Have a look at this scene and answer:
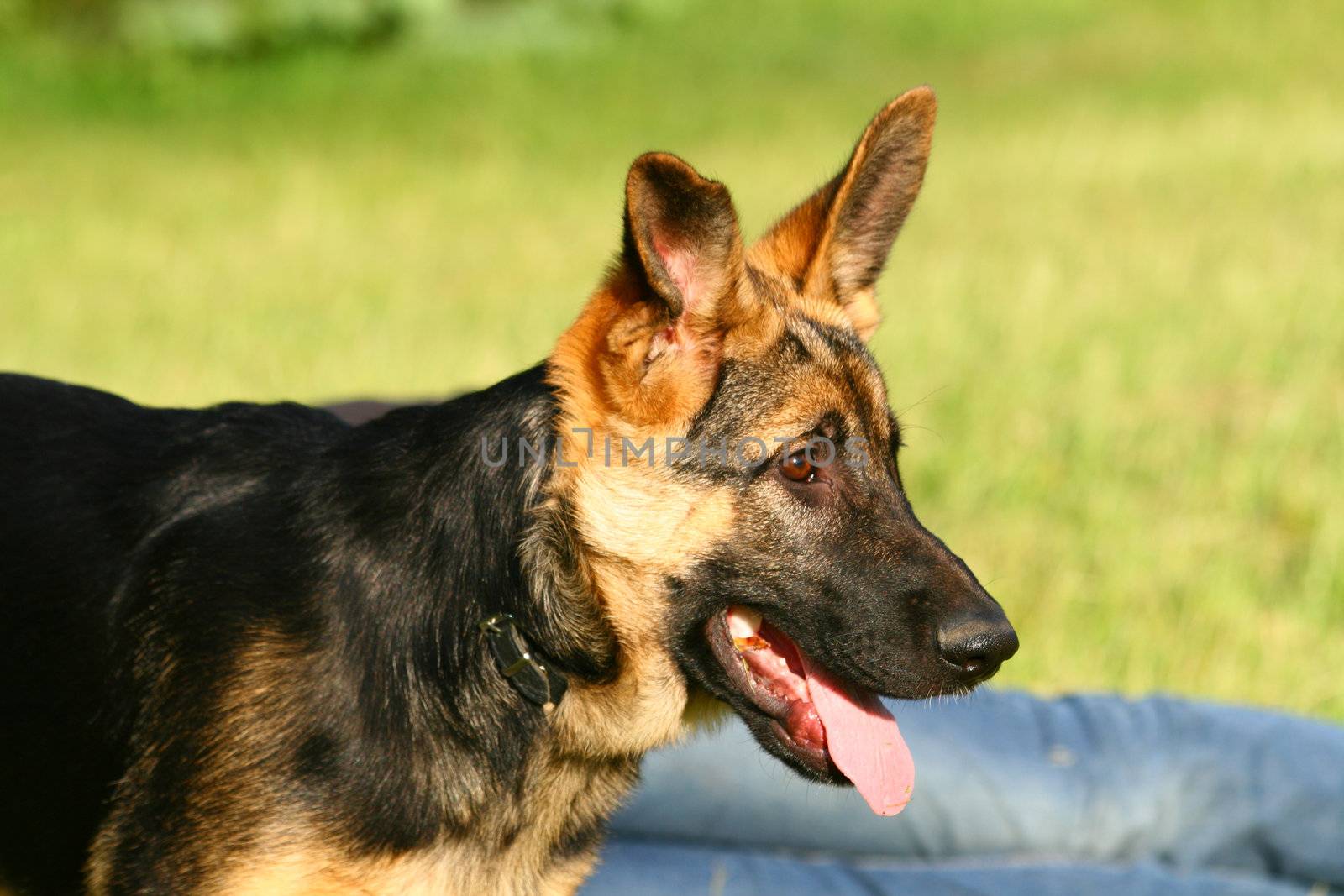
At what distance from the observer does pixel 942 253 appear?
1491 cm

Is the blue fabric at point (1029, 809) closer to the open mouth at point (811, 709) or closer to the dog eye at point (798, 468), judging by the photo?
the open mouth at point (811, 709)

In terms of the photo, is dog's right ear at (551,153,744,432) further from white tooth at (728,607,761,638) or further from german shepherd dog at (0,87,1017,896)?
white tooth at (728,607,761,638)

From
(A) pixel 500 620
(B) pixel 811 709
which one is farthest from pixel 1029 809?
(A) pixel 500 620

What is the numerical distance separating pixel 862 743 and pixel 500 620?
0.98 metres

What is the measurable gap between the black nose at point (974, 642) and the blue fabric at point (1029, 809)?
188 centimetres

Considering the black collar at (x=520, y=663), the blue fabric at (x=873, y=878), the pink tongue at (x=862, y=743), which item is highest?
the black collar at (x=520, y=663)

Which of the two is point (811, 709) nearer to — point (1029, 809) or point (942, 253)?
point (1029, 809)

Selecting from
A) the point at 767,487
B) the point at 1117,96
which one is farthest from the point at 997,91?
the point at 767,487

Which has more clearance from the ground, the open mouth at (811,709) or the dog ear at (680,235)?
the dog ear at (680,235)

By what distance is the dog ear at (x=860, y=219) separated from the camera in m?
4.01

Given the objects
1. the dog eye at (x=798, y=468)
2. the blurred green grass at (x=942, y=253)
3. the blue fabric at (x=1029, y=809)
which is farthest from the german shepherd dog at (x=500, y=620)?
the blurred green grass at (x=942, y=253)

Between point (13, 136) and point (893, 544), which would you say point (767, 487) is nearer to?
point (893, 544)

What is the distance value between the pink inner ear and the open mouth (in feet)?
2.57

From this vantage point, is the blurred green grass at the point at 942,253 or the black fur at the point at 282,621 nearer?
the black fur at the point at 282,621
